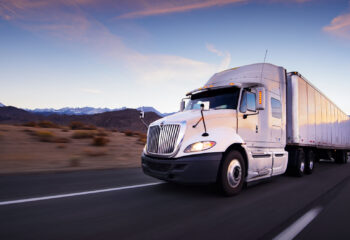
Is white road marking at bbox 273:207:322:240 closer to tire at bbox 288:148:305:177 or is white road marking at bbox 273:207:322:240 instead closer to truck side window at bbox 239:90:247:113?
truck side window at bbox 239:90:247:113

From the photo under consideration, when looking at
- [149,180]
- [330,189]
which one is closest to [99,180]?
[149,180]

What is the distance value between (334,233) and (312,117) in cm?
686

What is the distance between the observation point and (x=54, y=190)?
187 inches

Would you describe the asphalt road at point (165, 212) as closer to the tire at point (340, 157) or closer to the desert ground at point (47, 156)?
the desert ground at point (47, 156)

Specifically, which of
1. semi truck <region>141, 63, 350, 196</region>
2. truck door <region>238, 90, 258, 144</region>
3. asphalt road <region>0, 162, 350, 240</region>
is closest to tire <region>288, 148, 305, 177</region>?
semi truck <region>141, 63, 350, 196</region>

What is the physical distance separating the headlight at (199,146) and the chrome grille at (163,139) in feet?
1.00

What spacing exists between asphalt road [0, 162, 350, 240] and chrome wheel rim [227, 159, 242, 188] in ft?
0.98

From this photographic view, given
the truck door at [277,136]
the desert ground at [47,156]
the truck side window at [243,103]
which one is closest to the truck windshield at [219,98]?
the truck side window at [243,103]

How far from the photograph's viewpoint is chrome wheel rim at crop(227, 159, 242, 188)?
15.4 ft

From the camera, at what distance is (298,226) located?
321 cm

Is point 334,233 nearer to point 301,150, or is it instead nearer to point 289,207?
point 289,207

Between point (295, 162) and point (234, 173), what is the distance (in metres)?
3.85

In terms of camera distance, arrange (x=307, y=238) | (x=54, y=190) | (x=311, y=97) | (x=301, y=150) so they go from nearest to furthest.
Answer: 1. (x=307, y=238)
2. (x=54, y=190)
3. (x=301, y=150)
4. (x=311, y=97)

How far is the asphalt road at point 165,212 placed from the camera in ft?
9.36
